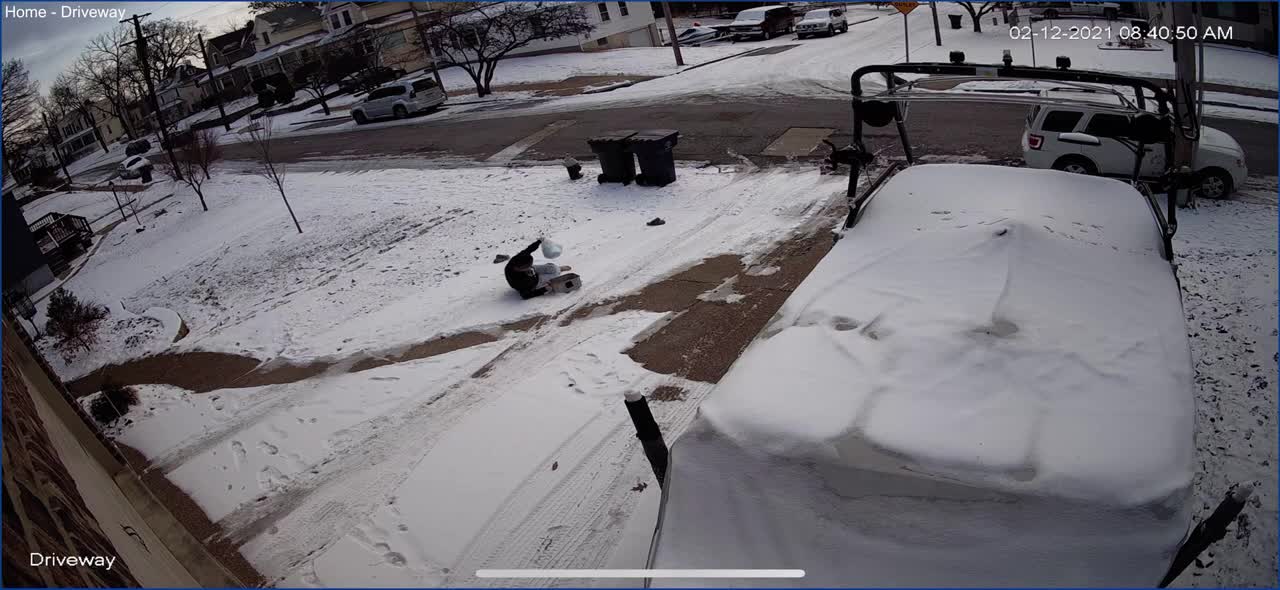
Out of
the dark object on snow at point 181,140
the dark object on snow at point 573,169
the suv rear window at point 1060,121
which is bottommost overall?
the suv rear window at point 1060,121

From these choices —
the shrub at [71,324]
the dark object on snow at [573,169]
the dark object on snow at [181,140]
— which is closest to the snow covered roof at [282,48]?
the dark object on snow at [181,140]

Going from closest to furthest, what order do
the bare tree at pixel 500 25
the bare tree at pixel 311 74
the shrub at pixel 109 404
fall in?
the shrub at pixel 109 404 → the bare tree at pixel 500 25 → the bare tree at pixel 311 74

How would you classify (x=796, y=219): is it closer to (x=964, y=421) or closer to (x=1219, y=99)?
(x=964, y=421)

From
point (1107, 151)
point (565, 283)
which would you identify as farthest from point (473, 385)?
point (1107, 151)

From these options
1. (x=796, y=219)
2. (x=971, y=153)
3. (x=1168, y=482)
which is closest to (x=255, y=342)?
(x=796, y=219)

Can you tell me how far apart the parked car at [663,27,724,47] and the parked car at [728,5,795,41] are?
1473 mm

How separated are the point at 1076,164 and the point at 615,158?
7.44m

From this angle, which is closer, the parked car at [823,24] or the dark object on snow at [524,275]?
the dark object on snow at [524,275]

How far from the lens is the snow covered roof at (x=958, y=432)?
3.40 m

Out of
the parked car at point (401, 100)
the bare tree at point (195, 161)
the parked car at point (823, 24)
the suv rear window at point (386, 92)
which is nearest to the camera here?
the bare tree at point (195, 161)

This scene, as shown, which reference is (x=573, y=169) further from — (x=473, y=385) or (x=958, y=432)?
(x=958, y=432)

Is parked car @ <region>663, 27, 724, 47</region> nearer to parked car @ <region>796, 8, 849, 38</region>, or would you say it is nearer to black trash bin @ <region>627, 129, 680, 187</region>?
parked car @ <region>796, 8, 849, 38</region>

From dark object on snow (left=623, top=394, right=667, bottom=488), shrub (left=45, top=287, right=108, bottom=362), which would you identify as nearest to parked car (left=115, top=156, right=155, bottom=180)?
shrub (left=45, top=287, right=108, bottom=362)
